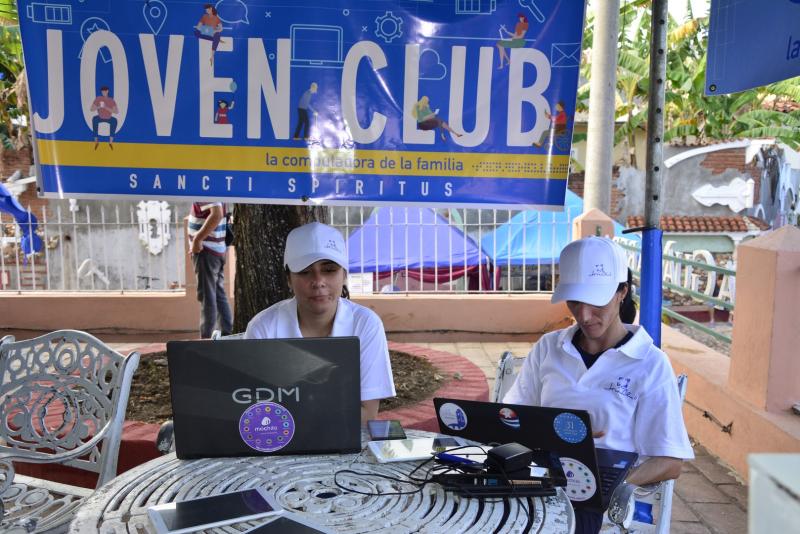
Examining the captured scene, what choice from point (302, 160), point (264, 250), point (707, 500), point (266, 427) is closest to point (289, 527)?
point (266, 427)

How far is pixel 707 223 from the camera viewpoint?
16312mm

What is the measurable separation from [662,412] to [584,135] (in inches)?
601

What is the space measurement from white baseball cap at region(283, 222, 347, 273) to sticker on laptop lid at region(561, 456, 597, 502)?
1139 millimetres

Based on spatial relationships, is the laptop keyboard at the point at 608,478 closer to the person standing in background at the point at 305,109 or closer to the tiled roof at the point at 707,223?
the person standing in background at the point at 305,109

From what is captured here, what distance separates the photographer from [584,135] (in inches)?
651

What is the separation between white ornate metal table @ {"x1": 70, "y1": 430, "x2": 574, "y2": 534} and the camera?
1564 millimetres

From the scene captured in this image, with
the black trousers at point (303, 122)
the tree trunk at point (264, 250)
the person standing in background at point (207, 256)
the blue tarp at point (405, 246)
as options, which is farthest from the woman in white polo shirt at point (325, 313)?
the blue tarp at point (405, 246)

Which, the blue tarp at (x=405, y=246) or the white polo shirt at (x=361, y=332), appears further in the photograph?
the blue tarp at (x=405, y=246)

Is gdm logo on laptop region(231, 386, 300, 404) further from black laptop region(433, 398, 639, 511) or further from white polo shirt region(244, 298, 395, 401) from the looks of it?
white polo shirt region(244, 298, 395, 401)

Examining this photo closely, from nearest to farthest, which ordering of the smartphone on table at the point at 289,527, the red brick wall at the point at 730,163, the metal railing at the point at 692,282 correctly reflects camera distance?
the smartphone on table at the point at 289,527
the metal railing at the point at 692,282
the red brick wall at the point at 730,163

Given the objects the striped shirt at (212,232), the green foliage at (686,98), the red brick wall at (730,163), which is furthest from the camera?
the red brick wall at (730,163)

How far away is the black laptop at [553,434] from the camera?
186 centimetres

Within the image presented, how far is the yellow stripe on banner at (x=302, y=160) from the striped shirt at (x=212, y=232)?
3097mm

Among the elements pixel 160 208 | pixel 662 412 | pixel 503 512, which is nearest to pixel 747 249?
pixel 662 412
